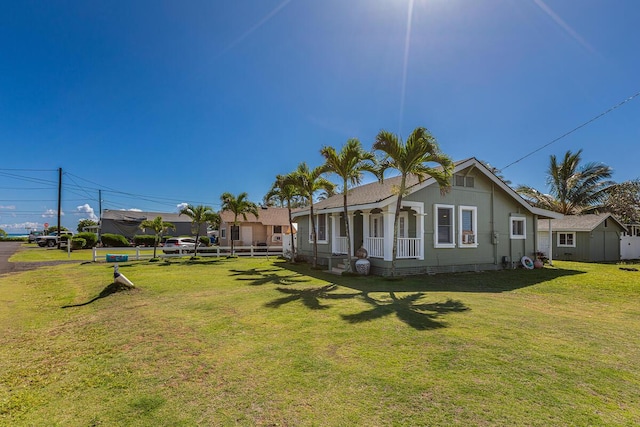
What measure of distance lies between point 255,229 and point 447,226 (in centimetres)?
2137

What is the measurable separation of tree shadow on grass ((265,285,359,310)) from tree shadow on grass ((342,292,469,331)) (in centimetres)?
94

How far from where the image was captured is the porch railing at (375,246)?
1322 centimetres

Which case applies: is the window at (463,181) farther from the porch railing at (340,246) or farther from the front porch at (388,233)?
the porch railing at (340,246)

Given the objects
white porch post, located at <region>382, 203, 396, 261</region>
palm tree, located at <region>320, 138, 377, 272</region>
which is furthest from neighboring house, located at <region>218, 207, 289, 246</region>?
white porch post, located at <region>382, 203, 396, 261</region>

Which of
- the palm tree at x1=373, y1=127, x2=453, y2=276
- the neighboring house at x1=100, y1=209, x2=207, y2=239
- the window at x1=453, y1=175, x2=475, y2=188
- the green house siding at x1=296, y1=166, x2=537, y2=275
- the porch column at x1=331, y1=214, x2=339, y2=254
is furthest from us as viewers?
the neighboring house at x1=100, y1=209, x2=207, y2=239

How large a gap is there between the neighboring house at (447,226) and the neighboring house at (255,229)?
15466mm

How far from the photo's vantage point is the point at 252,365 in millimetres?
4184

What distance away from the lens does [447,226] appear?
1421 centimetres

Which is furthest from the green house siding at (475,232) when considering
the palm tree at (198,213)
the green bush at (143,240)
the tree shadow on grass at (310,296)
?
the green bush at (143,240)

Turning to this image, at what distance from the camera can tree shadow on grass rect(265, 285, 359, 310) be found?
7562mm

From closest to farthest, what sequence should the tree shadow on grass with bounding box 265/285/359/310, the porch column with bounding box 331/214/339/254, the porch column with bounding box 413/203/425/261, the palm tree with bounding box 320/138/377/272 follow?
1. the tree shadow on grass with bounding box 265/285/359/310
2. the palm tree with bounding box 320/138/377/272
3. the porch column with bounding box 413/203/425/261
4. the porch column with bounding box 331/214/339/254

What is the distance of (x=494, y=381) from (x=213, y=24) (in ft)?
41.6

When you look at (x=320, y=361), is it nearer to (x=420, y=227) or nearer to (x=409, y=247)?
(x=409, y=247)

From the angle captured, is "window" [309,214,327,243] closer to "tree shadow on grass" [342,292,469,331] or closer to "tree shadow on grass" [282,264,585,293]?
"tree shadow on grass" [282,264,585,293]
